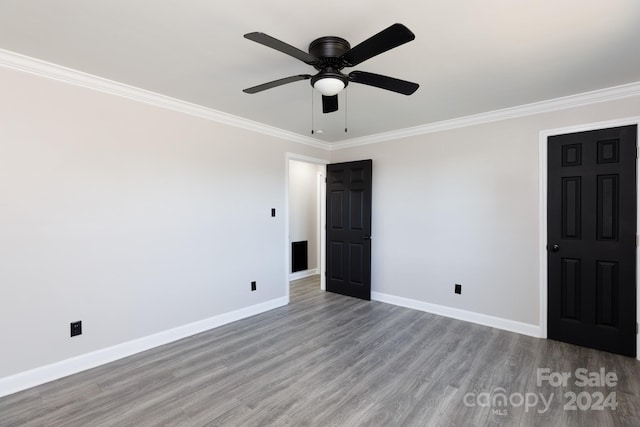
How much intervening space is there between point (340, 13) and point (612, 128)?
2893 millimetres

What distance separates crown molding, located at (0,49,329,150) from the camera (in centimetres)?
230

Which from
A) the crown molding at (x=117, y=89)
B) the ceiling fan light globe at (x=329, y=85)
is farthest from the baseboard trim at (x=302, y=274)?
the ceiling fan light globe at (x=329, y=85)

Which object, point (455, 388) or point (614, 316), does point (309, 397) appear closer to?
point (455, 388)

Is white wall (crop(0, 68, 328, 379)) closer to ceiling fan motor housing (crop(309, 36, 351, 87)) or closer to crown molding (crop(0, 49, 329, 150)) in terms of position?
crown molding (crop(0, 49, 329, 150))

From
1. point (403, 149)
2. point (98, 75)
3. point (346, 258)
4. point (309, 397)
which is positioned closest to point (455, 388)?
point (309, 397)

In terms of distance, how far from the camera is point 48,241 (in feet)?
8.08

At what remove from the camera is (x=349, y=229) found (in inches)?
188

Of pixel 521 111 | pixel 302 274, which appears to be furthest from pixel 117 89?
pixel 302 274

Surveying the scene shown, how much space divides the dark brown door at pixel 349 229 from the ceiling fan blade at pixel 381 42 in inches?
108

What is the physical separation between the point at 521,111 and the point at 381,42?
2548 mm

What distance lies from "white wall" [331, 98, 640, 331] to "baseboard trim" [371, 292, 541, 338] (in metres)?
0.04

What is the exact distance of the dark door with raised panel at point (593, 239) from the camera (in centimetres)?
284

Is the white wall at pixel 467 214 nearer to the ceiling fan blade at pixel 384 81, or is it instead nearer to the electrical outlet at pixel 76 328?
the ceiling fan blade at pixel 384 81

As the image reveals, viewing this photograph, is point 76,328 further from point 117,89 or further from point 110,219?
point 117,89
